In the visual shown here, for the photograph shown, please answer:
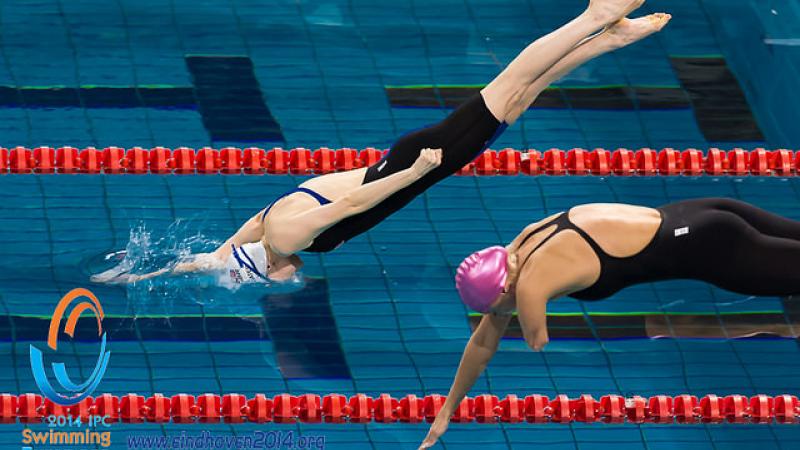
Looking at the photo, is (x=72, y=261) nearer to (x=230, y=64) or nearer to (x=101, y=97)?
(x=101, y=97)

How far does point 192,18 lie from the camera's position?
7883mm

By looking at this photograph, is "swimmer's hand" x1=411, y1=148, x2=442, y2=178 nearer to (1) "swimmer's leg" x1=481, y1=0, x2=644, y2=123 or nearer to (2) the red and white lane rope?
(1) "swimmer's leg" x1=481, y1=0, x2=644, y2=123

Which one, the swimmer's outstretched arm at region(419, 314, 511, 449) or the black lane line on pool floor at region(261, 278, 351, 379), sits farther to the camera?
the black lane line on pool floor at region(261, 278, 351, 379)

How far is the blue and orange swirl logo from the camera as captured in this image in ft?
18.2

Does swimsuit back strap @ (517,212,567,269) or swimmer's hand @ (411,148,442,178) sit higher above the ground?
swimmer's hand @ (411,148,442,178)

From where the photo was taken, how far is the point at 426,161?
543 cm

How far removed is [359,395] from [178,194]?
1.58 metres

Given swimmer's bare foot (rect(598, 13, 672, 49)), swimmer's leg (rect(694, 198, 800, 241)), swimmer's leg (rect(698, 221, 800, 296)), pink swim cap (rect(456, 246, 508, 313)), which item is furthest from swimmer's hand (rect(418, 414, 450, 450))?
swimmer's bare foot (rect(598, 13, 672, 49))

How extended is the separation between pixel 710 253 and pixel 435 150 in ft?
3.92

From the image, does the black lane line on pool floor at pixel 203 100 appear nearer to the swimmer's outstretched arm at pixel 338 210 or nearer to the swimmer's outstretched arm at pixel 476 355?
the swimmer's outstretched arm at pixel 338 210

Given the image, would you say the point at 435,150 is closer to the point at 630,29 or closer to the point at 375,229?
the point at 630,29

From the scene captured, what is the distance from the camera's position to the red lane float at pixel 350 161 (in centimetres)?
662

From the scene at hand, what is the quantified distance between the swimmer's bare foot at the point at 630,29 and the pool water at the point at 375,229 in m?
1.23

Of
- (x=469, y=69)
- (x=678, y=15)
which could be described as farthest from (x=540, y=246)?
(x=678, y=15)
